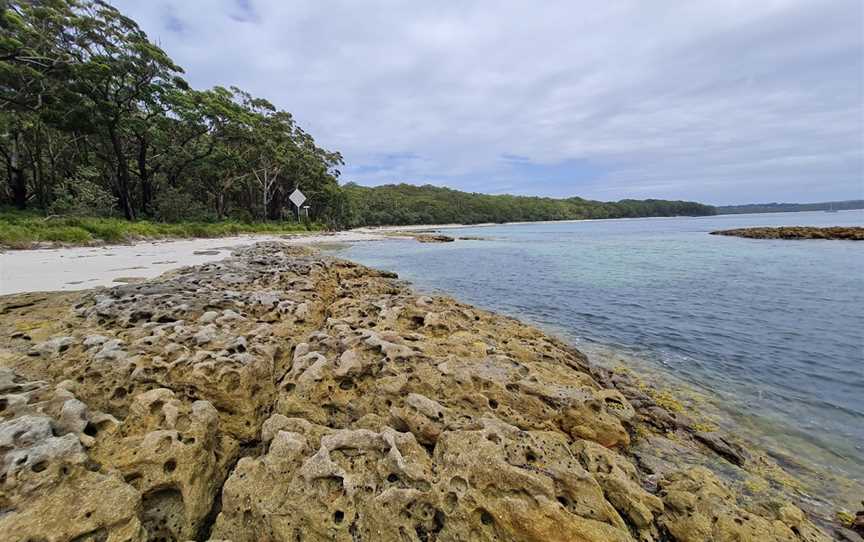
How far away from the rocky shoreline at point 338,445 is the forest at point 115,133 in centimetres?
1820

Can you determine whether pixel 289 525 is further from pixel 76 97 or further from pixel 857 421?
pixel 76 97

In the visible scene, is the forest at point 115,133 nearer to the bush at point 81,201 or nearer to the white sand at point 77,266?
the bush at point 81,201

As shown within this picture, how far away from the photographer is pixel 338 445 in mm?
2750

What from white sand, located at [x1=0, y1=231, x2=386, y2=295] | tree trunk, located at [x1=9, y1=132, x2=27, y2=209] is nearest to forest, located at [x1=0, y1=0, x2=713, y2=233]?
tree trunk, located at [x1=9, y1=132, x2=27, y2=209]

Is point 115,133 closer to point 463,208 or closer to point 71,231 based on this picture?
point 71,231

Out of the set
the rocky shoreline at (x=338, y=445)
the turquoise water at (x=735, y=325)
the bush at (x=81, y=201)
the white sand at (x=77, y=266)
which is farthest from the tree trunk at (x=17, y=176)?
the rocky shoreline at (x=338, y=445)

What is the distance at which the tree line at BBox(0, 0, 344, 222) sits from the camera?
797 inches

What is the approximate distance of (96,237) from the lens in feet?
53.0

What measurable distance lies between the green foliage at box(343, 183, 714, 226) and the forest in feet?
97.8

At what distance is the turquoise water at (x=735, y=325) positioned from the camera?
4.76 m

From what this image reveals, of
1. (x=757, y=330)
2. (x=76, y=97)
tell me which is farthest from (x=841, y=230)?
(x=76, y=97)

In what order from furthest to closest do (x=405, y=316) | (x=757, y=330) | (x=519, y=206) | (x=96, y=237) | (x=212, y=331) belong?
(x=519, y=206) → (x=96, y=237) → (x=757, y=330) → (x=405, y=316) → (x=212, y=331)

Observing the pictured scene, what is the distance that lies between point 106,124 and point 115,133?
120cm

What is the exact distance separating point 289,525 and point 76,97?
29658 mm
